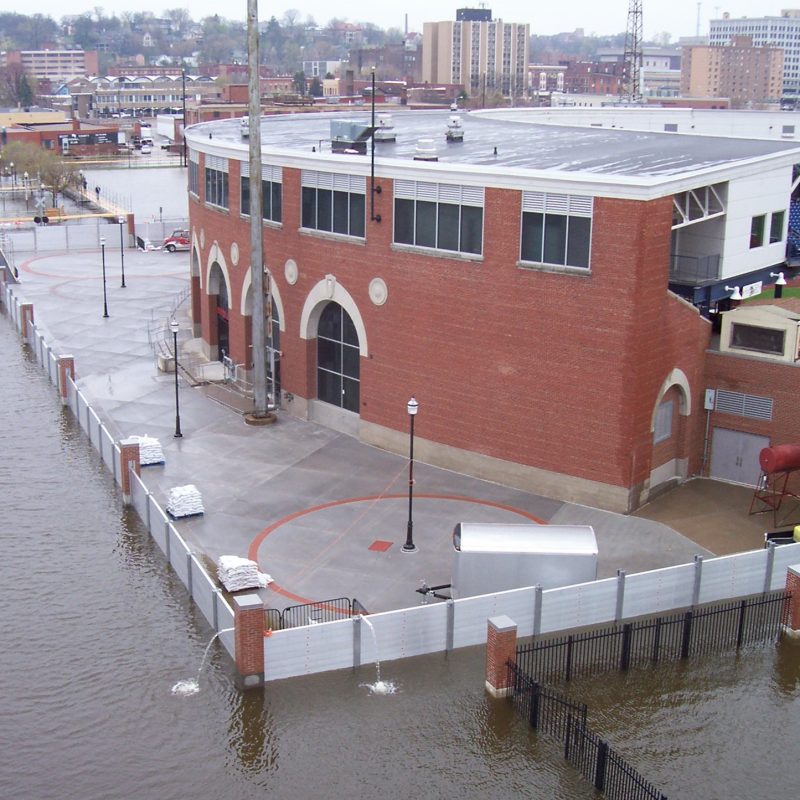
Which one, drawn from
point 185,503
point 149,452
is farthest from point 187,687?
point 149,452

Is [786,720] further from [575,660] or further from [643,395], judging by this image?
[643,395]

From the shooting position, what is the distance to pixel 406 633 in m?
25.0

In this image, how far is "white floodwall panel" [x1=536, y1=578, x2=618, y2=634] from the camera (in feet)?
85.4

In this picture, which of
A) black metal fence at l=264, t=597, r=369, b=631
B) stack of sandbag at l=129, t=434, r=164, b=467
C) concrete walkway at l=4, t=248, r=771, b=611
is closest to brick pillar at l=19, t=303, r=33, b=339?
concrete walkway at l=4, t=248, r=771, b=611

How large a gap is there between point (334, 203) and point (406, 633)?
1860 cm

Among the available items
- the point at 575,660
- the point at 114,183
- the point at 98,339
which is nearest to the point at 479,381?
the point at 575,660

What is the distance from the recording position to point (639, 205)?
3125cm

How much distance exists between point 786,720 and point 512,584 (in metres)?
6.77

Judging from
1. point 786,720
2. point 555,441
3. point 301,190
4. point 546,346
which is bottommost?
point 786,720

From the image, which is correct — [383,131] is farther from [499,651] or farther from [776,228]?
Answer: [499,651]

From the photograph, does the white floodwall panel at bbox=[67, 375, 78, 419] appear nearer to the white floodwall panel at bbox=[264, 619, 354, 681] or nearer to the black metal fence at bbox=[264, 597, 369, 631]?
the black metal fence at bbox=[264, 597, 369, 631]

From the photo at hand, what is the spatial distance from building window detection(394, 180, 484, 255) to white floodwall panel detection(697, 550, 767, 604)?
12.2 metres

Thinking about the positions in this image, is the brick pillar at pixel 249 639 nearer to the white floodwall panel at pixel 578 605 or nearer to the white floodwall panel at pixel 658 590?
the white floodwall panel at pixel 578 605

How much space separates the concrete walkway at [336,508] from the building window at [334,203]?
7373 millimetres
